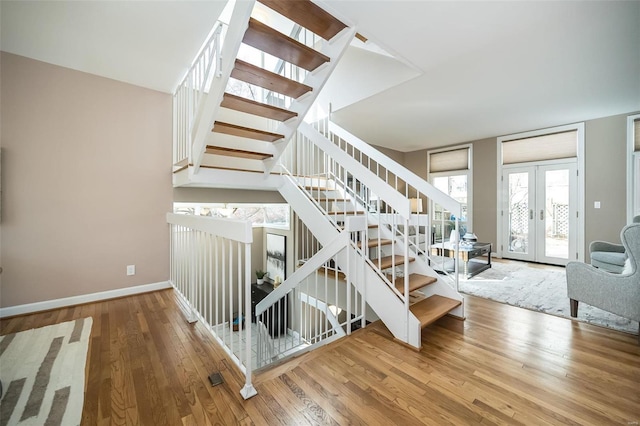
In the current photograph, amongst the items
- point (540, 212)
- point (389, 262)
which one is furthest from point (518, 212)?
point (389, 262)

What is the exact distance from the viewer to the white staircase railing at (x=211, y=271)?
1.47 meters

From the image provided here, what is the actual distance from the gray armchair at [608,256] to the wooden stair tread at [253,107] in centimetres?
410

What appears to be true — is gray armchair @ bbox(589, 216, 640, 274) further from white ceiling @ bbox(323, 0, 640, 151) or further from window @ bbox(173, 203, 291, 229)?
window @ bbox(173, 203, 291, 229)

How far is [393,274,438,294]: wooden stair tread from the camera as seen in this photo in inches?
95.0

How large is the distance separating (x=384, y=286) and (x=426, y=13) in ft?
7.20

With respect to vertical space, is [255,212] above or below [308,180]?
below

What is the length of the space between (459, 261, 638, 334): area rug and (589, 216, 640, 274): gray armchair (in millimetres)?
475

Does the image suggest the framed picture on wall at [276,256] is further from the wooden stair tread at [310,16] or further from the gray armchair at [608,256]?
the gray armchair at [608,256]

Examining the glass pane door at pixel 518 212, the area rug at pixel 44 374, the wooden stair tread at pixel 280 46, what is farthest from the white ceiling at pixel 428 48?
the area rug at pixel 44 374

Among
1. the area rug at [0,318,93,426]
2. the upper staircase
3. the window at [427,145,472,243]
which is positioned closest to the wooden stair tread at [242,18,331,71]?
the upper staircase

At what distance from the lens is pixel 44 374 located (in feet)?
5.40

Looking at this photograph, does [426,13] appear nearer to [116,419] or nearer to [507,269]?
[116,419]

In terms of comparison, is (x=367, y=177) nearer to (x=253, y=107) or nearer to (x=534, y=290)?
(x=253, y=107)

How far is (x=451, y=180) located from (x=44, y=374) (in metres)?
6.83
